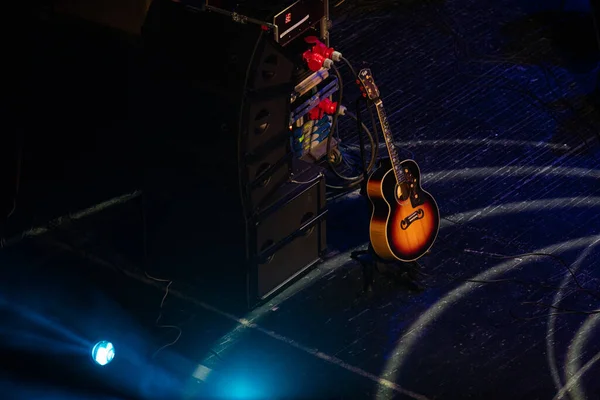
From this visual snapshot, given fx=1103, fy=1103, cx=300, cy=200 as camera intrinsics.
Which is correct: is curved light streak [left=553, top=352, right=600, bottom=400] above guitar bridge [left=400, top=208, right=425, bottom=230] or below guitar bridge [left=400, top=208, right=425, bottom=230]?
below

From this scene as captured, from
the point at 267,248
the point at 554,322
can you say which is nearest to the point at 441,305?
the point at 554,322

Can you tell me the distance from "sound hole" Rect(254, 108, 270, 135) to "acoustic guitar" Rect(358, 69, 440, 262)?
1.87 ft

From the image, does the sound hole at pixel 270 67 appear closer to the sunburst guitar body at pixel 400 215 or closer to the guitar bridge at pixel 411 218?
the sunburst guitar body at pixel 400 215

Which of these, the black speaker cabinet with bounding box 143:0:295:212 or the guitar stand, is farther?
the guitar stand

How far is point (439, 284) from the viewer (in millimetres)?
6426

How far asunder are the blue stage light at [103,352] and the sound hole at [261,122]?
1335mm

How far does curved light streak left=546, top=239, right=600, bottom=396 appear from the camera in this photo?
227 inches

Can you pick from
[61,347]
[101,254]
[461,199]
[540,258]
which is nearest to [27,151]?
[101,254]

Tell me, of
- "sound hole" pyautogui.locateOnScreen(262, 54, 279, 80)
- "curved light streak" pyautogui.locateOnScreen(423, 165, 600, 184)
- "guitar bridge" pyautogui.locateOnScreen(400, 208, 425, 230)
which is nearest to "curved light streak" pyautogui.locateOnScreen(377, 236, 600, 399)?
"guitar bridge" pyautogui.locateOnScreen(400, 208, 425, 230)

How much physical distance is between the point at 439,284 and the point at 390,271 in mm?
295

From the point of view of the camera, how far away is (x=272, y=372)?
5852 millimetres

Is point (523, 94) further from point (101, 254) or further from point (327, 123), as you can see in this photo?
point (101, 254)

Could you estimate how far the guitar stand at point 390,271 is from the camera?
21.0 ft

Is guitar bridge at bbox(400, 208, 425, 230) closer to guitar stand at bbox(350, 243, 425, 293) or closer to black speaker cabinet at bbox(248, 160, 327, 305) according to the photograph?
guitar stand at bbox(350, 243, 425, 293)
